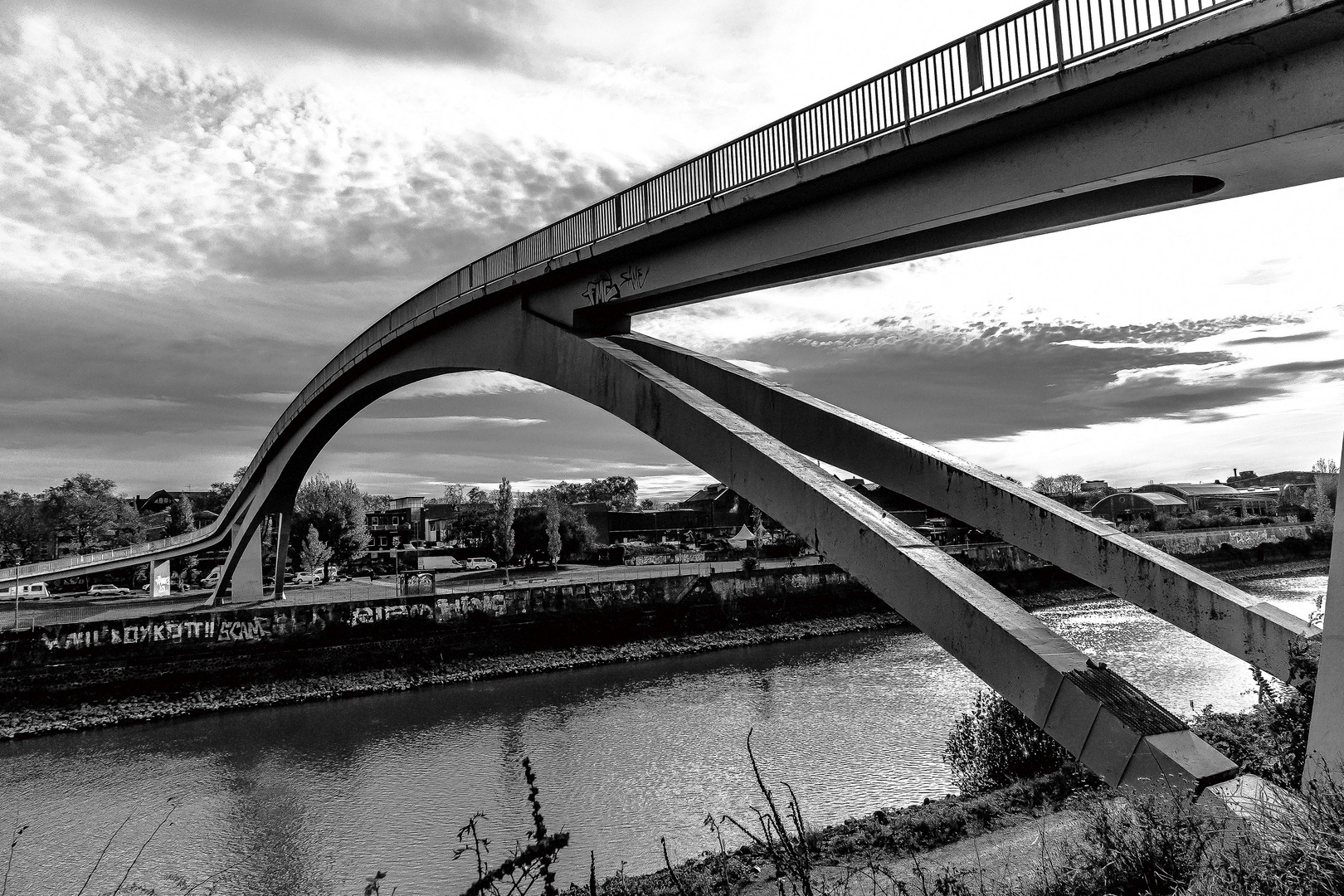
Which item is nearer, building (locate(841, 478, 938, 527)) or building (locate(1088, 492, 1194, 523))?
building (locate(841, 478, 938, 527))

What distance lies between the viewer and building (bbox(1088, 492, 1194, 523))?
262ft

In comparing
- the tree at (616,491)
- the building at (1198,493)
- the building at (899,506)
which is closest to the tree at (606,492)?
the tree at (616,491)

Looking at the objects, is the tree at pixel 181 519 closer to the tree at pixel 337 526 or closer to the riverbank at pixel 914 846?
the tree at pixel 337 526

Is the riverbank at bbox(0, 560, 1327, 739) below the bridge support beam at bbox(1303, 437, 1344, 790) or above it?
below

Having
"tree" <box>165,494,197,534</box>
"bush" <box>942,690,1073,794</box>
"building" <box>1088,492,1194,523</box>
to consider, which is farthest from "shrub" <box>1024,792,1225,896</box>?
"building" <box>1088,492,1194,523</box>

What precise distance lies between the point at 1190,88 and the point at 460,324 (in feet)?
41.4

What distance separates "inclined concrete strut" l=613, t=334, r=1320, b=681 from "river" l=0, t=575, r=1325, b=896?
6301 mm

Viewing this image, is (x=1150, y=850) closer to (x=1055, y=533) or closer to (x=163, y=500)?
(x=1055, y=533)

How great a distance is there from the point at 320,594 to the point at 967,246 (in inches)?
1355

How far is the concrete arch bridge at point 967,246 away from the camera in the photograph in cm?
546

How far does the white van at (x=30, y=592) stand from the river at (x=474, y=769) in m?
21.0

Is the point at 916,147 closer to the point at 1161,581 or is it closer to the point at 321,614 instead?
the point at 1161,581

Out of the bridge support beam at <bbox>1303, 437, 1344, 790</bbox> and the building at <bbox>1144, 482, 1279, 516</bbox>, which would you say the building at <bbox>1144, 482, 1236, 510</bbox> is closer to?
the building at <bbox>1144, 482, 1279, 516</bbox>

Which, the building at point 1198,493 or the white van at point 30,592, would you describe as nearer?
the white van at point 30,592
